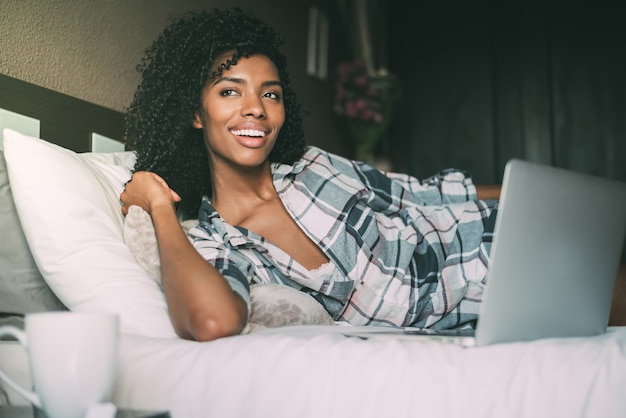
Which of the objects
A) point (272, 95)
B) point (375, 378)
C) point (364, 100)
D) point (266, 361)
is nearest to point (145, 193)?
point (272, 95)

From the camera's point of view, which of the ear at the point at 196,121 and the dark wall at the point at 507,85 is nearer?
the ear at the point at 196,121

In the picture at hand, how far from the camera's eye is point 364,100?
3584mm

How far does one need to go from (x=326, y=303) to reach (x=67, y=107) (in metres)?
0.81

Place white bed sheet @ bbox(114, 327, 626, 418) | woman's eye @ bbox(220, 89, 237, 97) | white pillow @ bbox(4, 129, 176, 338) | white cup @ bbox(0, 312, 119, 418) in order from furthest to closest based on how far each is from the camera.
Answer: woman's eye @ bbox(220, 89, 237, 97) < white pillow @ bbox(4, 129, 176, 338) < white bed sheet @ bbox(114, 327, 626, 418) < white cup @ bbox(0, 312, 119, 418)

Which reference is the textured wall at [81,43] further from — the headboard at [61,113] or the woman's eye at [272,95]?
the woman's eye at [272,95]

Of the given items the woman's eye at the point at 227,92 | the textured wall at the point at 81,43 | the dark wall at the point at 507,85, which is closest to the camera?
the textured wall at the point at 81,43

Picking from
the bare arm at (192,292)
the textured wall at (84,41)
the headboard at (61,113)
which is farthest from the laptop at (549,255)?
the textured wall at (84,41)

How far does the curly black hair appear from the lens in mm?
1743

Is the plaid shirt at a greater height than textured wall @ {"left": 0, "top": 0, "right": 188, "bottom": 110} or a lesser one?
lesser

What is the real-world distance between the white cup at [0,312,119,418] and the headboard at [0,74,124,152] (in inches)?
36.8

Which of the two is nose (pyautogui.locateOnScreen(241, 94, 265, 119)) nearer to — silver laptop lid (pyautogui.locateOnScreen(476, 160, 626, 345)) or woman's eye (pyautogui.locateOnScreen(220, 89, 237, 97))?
woman's eye (pyautogui.locateOnScreen(220, 89, 237, 97))

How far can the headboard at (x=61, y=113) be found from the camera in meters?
1.53

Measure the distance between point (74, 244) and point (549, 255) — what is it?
0.86 m

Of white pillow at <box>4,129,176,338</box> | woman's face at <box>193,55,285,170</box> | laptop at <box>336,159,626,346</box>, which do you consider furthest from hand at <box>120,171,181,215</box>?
laptop at <box>336,159,626,346</box>
